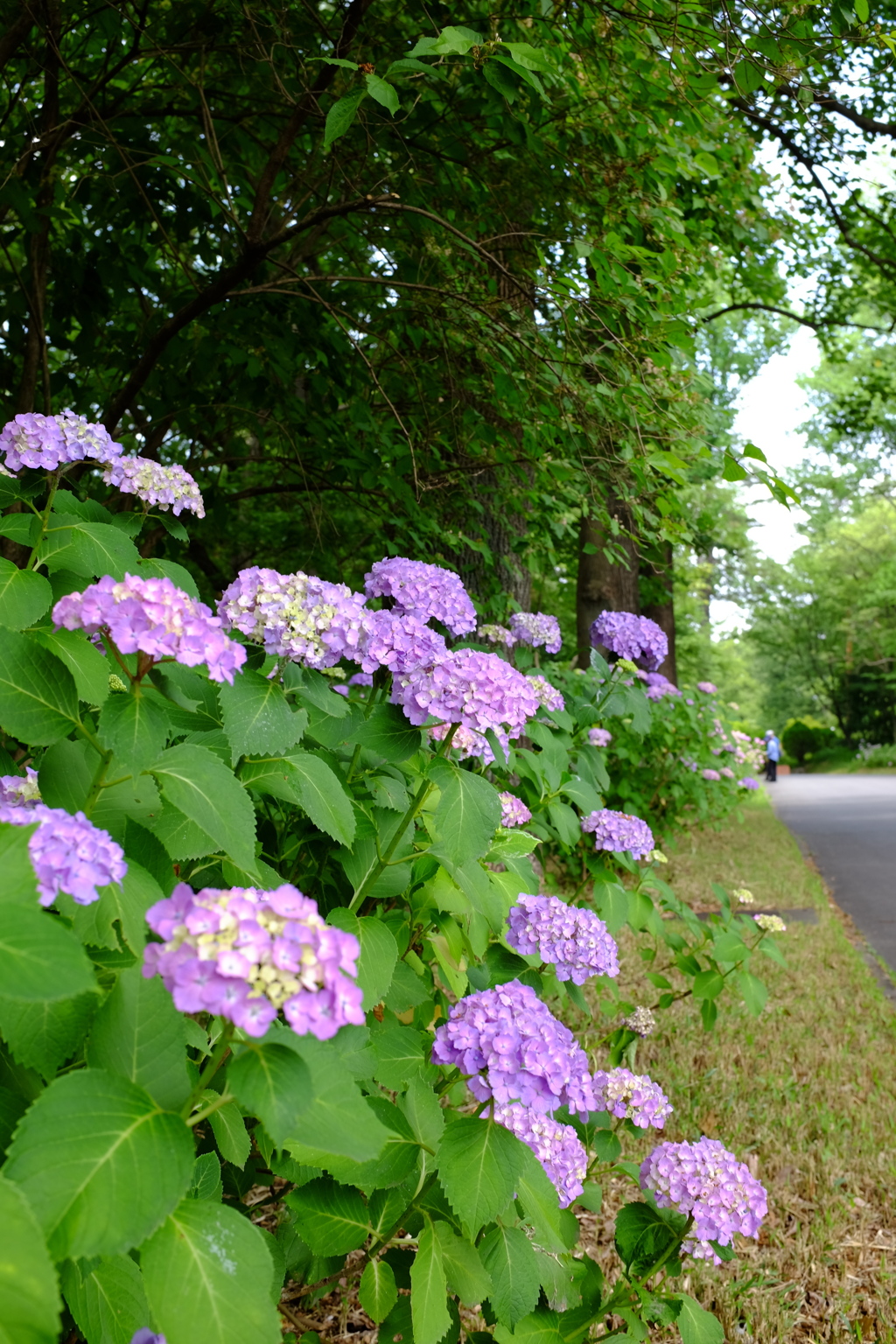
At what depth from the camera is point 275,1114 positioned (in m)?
0.86

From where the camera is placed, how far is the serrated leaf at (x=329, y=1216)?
64.7 inches

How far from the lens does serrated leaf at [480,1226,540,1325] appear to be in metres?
1.62

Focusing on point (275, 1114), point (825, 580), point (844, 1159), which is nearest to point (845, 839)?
point (844, 1159)

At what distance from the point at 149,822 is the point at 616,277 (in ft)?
8.36

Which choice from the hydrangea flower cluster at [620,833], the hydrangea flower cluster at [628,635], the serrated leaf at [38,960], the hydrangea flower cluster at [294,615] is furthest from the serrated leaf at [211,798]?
the hydrangea flower cluster at [628,635]

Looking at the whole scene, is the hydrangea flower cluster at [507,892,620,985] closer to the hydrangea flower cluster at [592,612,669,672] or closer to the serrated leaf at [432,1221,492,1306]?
the serrated leaf at [432,1221,492,1306]

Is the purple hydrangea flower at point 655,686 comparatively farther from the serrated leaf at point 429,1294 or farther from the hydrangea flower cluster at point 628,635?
the serrated leaf at point 429,1294

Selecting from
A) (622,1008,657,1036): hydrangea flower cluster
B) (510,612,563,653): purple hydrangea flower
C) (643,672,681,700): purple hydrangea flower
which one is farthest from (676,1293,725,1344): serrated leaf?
(643,672,681,700): purple hydrangea flower

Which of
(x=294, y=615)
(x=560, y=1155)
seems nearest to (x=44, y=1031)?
(x=294, y=615)

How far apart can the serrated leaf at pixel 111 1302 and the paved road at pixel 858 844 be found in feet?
21.3

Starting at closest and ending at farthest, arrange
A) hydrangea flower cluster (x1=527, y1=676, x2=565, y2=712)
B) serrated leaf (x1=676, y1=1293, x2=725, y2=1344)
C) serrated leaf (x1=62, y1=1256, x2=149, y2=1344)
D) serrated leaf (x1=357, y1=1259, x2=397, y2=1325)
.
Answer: serrated leaf (x1=62, y1=1256, x2=149, y2=1344) < serrated leaf (x1=357, y1=1259, x2=397, y2=1325) < serrated leaf (x1=676, y1=1293, x2=725, y2=1344) < hydrangea flower cluster (x1=527, y1=676, x2=565, y2=712)

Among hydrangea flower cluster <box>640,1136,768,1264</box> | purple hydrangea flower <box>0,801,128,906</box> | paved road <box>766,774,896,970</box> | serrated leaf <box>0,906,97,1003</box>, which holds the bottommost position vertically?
paved road <box>766,774,896,970</box>

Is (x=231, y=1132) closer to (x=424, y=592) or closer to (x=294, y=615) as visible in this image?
(x=294, y=615)

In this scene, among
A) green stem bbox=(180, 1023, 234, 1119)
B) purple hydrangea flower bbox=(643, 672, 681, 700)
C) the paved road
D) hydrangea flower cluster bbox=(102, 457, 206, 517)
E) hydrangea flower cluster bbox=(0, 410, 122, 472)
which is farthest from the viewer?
the paved road
